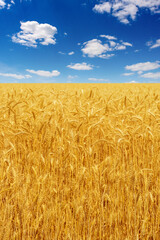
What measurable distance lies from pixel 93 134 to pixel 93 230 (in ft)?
3.94

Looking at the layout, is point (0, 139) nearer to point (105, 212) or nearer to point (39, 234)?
point (39, 234)

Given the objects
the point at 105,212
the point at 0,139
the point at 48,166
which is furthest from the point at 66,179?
the point at 0,139

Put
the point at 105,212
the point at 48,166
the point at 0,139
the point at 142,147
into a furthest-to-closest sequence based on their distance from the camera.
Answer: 1. the point at 0,139
2. the point at 142,147
3. the point at 48,166
4. the point at 105,212

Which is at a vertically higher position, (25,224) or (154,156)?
(154,156)

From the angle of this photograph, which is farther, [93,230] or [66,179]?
[66,179]

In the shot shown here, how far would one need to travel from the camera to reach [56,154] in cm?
187

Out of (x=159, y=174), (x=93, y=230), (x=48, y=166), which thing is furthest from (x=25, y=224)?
(x=159, y=174)

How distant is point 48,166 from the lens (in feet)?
5.78

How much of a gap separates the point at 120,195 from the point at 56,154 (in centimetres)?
75

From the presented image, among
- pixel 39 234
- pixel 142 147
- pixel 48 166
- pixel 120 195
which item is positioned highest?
pixel 142 147

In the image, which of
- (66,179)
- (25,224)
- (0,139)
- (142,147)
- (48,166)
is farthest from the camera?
(0,139)

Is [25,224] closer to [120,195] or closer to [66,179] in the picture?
[66,179]

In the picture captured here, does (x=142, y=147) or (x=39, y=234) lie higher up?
(x=142, y=147)

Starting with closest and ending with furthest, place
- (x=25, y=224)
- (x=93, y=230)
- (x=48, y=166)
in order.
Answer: (x=25, y=224) < (x=93, y=230) < (x=48, y=166)
